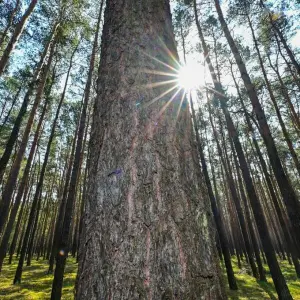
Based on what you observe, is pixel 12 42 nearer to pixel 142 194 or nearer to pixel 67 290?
pixel 142 194

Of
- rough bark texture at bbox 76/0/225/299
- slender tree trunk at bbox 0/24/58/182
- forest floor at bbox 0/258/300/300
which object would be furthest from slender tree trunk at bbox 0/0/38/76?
rough bark texture at bbox 76/0/225/299

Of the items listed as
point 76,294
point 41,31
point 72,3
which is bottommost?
point 76,294

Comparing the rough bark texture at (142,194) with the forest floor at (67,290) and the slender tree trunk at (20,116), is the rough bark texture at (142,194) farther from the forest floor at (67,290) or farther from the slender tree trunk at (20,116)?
the slender tree trunk at (20,116)

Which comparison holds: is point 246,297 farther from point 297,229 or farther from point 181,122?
point 181,122

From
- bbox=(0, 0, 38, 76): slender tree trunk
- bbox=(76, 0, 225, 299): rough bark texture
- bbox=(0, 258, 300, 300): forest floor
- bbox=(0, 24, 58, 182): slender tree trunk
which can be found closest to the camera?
bbox=(76, 0, 225, 299): rough bark texture

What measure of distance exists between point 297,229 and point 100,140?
252 inches

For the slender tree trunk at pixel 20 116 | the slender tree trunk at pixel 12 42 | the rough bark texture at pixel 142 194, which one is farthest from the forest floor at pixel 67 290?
the rough bark texture at pixel 142 194

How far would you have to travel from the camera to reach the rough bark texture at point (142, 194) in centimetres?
62

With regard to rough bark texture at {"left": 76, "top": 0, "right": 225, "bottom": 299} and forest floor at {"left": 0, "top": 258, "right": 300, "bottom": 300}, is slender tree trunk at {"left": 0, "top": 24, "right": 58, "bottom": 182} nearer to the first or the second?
forest floor at {"left": 0, "top": 258, "right": 300, "bottom": 300}

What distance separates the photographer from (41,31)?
38.3 ft

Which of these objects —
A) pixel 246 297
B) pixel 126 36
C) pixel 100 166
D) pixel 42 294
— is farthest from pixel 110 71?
pixel 42 294

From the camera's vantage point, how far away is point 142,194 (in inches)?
28.2

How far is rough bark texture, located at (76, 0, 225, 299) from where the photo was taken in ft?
2.05

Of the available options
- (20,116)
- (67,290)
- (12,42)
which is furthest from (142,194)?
(20,116)
